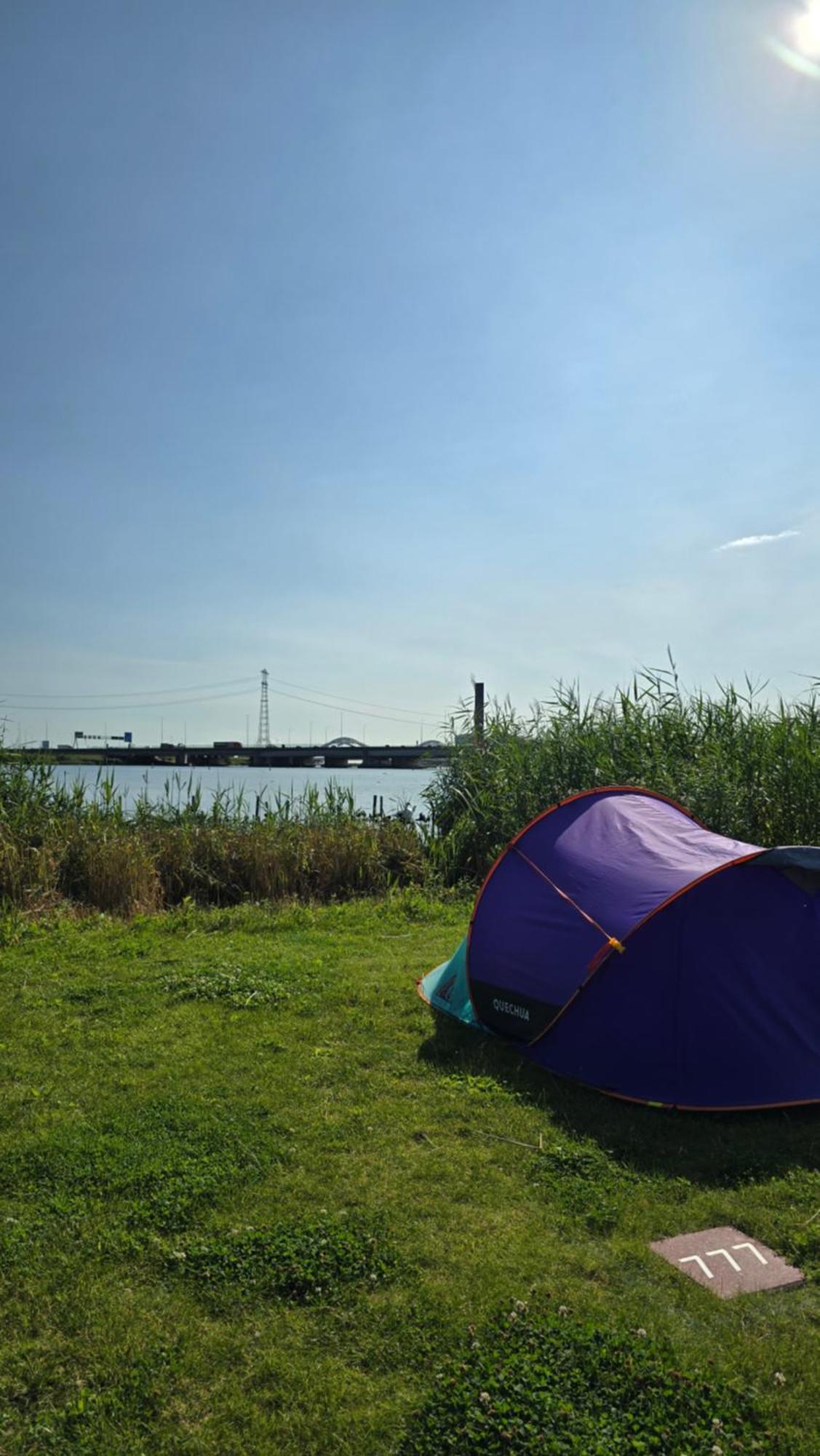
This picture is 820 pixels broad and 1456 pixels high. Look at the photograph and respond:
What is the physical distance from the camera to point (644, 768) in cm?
1069

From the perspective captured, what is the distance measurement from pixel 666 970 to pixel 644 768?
19.5ft

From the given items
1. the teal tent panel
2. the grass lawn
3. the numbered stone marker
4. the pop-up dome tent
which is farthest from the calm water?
the numbered stone marker

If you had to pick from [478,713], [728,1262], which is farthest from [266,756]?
[728,1262]

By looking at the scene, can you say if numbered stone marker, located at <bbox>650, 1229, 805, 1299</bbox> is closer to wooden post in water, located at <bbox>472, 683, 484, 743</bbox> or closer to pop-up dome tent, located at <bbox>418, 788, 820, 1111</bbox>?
pop-up dome tent, located at <bbox>418, 788, 820, 1111</bbox>

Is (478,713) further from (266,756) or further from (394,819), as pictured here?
(266,756)

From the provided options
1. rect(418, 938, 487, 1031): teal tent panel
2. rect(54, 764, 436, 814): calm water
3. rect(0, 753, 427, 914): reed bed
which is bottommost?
rect(418, 938, 487, 1031): teal tent panel

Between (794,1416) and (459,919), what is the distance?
22.8ft

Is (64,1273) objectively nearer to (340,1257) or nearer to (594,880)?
(340,1257)

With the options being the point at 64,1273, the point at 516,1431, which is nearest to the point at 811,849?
the point at 516,1431

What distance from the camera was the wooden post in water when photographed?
1339 cm

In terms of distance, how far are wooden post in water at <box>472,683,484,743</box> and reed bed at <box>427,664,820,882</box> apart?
0.63 feet

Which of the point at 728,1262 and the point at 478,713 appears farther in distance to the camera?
the point at 478,713

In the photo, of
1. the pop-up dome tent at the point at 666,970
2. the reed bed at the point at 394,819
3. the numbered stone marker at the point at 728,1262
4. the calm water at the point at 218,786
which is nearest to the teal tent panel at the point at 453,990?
the pop-up dome tent at the point at 666,970

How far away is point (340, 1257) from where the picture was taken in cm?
339
